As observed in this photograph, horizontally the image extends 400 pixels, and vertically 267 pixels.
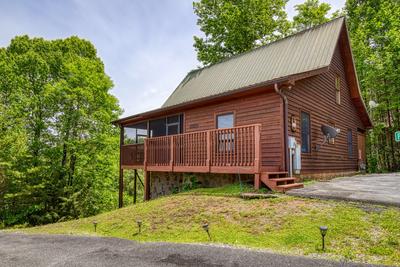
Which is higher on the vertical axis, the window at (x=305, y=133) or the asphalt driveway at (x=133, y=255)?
the window at (x=305, y=133)

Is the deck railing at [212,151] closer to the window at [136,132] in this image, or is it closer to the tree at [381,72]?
the window at [136,132]

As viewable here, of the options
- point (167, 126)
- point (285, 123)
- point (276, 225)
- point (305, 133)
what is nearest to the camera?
point (276, 225)

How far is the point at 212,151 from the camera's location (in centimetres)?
807

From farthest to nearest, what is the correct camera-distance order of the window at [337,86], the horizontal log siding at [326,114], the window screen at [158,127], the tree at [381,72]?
the tree at [381,72] → the window screen at [158,127] → the window at [337,86] → the horizontal log siding at [326,114]

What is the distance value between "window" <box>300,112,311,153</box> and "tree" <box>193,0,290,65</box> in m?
15.0

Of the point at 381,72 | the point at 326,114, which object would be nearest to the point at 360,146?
the point at 326,114

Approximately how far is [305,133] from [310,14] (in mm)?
17596

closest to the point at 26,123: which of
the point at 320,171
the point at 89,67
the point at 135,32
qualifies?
the point at 89,67

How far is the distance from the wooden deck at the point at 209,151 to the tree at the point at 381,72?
1459cm

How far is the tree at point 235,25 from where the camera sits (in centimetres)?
2242

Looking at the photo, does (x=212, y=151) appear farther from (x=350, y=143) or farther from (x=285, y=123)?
(x=350, y=143)

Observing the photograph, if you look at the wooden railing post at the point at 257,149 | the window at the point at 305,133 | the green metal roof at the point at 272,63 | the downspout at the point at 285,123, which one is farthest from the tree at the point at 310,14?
the wooden railing post at the point at 257,149

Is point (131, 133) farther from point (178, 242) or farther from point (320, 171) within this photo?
point (178, 242)

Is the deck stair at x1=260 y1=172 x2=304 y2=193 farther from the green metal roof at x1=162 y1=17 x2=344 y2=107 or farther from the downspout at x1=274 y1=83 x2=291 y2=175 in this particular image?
the green metal roof at x1=162 y1=17 x2=344 y2=107
